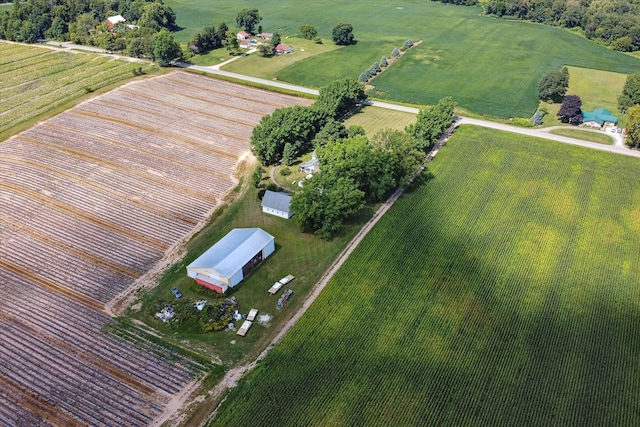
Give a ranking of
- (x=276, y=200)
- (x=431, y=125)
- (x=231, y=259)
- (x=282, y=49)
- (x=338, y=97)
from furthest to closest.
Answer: (x=282, y=49)
(x=338, y=97)
(x=431, y=125)
(x=276, y=200)
(x=231, y=259)

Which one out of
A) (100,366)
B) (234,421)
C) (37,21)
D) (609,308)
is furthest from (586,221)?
(37,21)

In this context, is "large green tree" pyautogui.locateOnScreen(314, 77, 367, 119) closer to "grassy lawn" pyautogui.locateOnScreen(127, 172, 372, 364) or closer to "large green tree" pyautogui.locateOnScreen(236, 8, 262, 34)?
"grassy lawn" pyautogui.locateOnScreen(127, 172, 372, 364)

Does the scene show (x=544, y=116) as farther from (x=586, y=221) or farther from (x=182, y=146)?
(x=182, y=146)

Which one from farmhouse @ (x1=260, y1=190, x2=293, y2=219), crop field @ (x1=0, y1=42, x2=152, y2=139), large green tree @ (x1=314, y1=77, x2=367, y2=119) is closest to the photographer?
farmhouse @ (x1=260, y1=190, x2=293, y2=219)

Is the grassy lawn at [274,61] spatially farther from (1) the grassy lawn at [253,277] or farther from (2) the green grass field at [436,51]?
(1) the grassy lawn at [253,277]

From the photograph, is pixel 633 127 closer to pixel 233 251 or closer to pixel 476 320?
pixel 476 320

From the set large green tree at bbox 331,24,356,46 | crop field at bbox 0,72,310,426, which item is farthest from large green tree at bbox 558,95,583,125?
large green tree at bbox 331,24,356,46

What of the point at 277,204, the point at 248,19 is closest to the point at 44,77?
the point at 248,19
